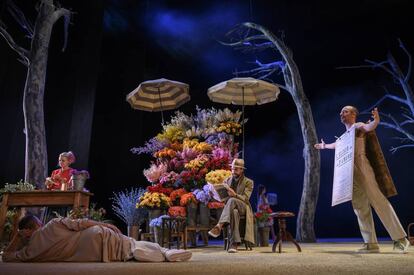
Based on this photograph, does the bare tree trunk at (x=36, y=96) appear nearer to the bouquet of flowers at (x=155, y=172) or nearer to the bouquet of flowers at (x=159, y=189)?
the bouquet of flowers at (x=155, y=172)

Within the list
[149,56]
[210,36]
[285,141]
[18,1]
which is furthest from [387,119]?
[18,1]

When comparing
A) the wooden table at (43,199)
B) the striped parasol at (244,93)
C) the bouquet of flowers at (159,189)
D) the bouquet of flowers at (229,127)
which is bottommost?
the wooden table at (43,199)

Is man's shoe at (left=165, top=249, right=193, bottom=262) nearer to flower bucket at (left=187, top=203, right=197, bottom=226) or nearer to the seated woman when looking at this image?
the seated woman

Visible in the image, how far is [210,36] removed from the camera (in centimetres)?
1242

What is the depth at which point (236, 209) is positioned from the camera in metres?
4.98

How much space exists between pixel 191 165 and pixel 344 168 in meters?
2.53

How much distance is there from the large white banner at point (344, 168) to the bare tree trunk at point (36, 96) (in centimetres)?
518

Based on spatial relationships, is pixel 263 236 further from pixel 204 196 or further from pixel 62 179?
pixel 62 179

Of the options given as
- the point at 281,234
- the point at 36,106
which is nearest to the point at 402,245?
the point at 281,234

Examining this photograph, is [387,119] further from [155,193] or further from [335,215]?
[155,193]

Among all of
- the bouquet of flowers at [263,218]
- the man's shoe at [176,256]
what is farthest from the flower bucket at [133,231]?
the man's shoe at [176,256]

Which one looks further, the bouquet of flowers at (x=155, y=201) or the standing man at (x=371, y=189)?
the bouquet of flowers at (x=155, y=201)

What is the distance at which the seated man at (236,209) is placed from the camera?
15.9 feet

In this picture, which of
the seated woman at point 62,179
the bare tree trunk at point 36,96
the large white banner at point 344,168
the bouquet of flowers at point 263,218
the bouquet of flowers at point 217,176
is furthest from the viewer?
the bare tree trunk at point 36,96
